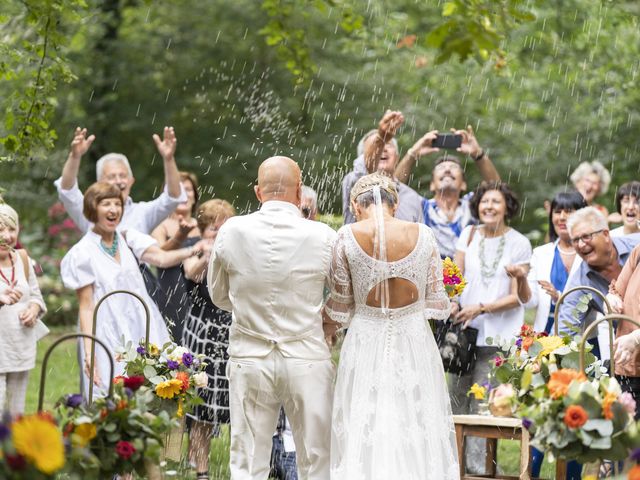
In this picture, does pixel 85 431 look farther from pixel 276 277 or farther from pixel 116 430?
pixel 276 277

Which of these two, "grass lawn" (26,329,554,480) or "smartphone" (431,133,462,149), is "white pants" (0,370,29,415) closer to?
"grass lawn" (26,329,554,480)

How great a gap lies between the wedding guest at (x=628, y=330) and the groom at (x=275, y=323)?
162 centimetres

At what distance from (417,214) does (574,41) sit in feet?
29.5

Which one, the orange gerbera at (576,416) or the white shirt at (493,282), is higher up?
the white shirt at (493,282)

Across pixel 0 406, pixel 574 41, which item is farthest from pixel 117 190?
pixel 574 41

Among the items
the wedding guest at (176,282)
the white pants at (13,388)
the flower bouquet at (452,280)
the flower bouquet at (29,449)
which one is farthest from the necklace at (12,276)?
the flower bouquet at (29,449)

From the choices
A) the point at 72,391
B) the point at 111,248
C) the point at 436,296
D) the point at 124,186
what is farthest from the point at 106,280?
the point at 72,391

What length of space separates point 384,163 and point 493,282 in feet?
3.95

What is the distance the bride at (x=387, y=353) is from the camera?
594cm

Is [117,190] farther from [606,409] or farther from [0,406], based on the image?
[606,409]

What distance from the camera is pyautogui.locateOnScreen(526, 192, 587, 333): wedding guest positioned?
27.4 ft

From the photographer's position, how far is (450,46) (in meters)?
5.29

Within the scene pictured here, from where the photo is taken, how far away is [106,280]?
25.2ft

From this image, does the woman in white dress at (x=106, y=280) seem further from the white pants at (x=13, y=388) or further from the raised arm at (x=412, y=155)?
the raised arm at (x=412, y=155)
